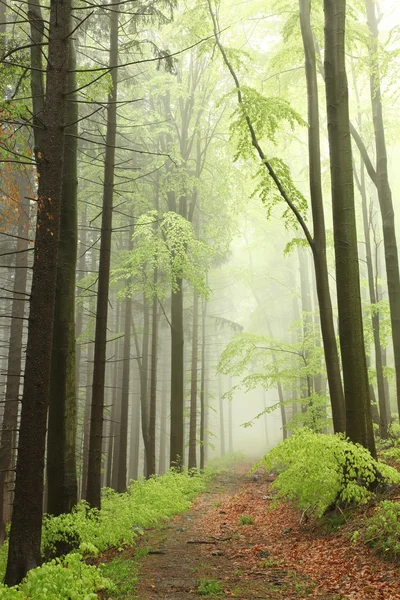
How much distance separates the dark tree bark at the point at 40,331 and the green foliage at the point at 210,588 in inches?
70.9

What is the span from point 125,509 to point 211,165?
1232 cm

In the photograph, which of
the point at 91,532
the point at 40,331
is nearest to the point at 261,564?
the point at 91,532

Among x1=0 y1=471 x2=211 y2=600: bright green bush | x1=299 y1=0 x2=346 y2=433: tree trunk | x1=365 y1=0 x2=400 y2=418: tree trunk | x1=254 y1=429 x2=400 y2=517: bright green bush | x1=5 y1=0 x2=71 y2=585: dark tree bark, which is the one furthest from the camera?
x1=365 y1=0 x2=400 y2=418: tree trunk

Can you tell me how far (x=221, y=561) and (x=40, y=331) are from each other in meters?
3.92

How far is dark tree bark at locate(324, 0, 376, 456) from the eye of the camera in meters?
6.51

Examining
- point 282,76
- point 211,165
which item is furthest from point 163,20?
point 211,165

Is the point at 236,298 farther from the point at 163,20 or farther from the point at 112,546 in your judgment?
the point at 112,546

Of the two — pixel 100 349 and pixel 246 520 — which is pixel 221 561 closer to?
pixel 246 520

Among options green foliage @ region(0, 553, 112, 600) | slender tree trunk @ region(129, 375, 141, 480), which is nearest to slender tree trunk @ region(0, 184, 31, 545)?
green foliage @ region(0, 553, 112, 600)

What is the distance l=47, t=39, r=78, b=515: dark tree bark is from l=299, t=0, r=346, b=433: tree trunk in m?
4.26

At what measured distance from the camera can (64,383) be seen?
24.6 feet

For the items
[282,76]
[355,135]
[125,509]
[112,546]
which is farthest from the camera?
[282,76]

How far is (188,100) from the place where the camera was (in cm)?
1590

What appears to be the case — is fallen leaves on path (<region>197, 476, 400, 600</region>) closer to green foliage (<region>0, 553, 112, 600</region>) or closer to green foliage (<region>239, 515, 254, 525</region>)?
green foliage (<region>239, 515, 254, 525</region>)
